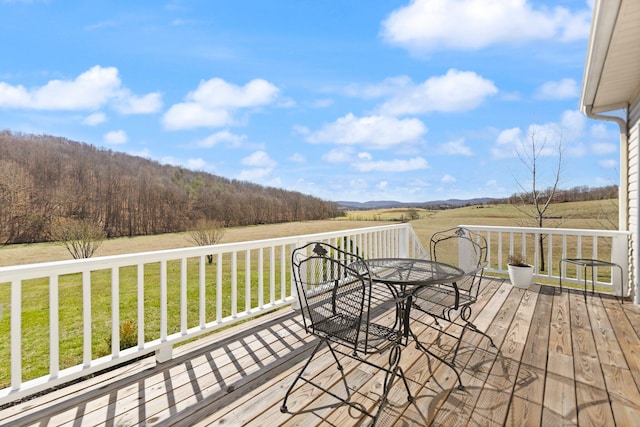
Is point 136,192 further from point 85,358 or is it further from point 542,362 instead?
point 542,362

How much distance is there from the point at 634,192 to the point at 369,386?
439cm

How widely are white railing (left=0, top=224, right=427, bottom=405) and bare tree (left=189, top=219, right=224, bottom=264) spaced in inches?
25.0

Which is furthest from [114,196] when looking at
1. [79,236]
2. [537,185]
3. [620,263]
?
[537,185]

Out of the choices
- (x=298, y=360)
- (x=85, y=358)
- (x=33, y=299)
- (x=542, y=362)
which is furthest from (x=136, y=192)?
(x=542, y=362)

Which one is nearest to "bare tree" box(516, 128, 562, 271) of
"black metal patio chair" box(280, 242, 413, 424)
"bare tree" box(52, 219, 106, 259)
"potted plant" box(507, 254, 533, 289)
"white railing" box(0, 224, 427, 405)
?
"potted plant" box(507, 254, 533, 289)

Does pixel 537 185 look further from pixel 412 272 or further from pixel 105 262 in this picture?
pixel 105 262

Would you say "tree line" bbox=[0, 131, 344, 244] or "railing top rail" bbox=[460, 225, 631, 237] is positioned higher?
"tree line" bbox=[0, 131, 344, 244]

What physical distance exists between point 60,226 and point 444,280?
21.9 feet

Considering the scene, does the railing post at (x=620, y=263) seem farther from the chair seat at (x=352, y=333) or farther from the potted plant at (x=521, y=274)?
the chair seat at (x=352, y=333)

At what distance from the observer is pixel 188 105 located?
929 cm

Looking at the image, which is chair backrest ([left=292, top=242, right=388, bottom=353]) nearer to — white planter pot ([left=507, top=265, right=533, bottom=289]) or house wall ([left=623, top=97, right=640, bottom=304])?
white planter pot ([left=507, top=265, right=533, bottom=289])

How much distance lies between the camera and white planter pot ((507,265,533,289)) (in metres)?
4.33

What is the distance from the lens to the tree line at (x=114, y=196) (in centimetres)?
532

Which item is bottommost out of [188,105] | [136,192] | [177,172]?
[136,192]
